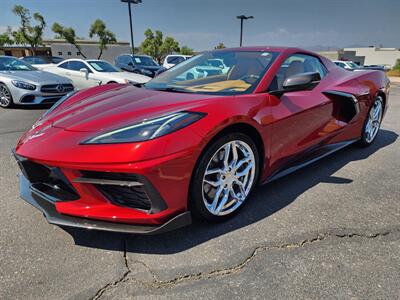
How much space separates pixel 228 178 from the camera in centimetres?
224

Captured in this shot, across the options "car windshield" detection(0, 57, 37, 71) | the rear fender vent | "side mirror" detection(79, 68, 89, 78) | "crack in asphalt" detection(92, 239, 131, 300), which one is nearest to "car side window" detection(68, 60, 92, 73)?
"side mirror" detection(79, 68, 89, 78)

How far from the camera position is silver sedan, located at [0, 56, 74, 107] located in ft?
22.0

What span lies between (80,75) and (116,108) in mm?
7514

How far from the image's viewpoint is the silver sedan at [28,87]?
22.0ft

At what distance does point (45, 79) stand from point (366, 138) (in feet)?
22.3

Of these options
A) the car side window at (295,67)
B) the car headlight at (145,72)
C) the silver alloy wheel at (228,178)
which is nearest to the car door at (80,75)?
the car headlight at (145,72)

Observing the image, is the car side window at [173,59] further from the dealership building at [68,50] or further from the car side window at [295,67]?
the dealership building at [68,50]

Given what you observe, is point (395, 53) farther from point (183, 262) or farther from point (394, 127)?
point (183, 262)

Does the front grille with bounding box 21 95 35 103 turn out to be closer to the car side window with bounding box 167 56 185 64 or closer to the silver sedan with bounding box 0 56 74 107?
the silver sedan with bounding box 0 56 74 107

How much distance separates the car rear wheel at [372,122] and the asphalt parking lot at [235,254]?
53.5 inches

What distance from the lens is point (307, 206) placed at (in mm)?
2557

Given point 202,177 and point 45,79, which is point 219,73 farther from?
point 45,79

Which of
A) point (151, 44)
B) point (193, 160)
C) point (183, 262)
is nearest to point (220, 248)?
point (183, 262)

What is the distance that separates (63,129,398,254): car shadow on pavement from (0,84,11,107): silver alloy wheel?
6.09 metres
